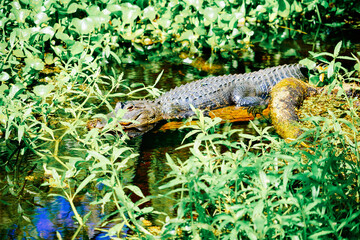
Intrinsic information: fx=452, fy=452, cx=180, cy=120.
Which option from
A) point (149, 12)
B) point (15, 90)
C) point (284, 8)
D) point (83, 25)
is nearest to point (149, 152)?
point (15, 90)

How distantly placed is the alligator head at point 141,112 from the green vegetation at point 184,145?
0.74 feet

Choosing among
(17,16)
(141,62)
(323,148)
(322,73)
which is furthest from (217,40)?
(323,148)

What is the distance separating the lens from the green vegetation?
7.63 feet

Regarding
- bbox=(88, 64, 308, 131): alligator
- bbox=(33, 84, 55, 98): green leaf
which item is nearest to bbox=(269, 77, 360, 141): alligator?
bbox=(88, 64, 308, 131): alligator

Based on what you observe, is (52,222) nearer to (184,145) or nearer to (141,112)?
(184,145)

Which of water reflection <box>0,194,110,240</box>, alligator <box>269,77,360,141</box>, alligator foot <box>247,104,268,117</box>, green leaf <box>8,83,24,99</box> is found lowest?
alligator foot <box>247,104,268,117</box>

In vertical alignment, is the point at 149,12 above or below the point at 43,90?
below

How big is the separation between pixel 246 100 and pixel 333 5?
4.80 metres

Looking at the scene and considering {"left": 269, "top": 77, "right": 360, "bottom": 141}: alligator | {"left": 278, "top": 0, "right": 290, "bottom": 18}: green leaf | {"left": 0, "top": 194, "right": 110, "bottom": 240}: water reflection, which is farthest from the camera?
{"left": 278, "top": 0, "right": 290, "bottom": 18}: green leaf

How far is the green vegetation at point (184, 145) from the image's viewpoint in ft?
7.63

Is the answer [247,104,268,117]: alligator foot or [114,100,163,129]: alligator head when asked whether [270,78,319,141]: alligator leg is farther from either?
[114,100,163,129]: alligator head

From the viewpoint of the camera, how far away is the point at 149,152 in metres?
4.21

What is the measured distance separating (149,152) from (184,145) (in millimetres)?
1578

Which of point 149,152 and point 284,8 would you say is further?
point 284,8
